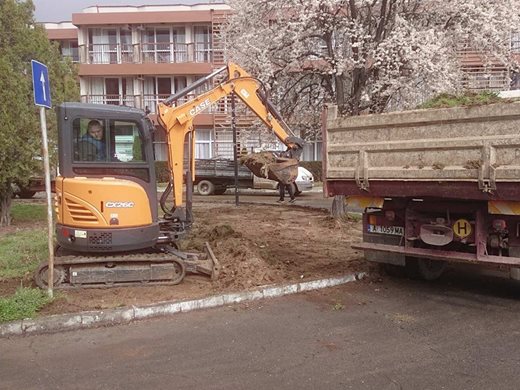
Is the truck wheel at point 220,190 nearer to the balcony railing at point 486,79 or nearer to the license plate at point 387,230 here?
the balcony railing at point 486,79

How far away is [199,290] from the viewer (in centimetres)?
723

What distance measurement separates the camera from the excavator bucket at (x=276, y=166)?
9.22 m

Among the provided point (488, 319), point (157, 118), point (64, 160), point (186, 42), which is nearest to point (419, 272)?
point (488, 319)

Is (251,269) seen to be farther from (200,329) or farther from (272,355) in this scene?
(272,355)

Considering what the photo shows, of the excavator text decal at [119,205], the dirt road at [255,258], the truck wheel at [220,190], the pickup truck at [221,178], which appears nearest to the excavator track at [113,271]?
the dirt road at [255,258]

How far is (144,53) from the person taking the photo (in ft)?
116

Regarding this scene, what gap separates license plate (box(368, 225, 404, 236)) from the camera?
739 cm

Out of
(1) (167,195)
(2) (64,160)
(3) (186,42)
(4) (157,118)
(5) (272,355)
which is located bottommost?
(5) (272,355)

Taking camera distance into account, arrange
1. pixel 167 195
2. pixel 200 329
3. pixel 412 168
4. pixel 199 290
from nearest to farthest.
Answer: pixel 200 329 < pixel 412 168 < pixel 199 290 < pixel 167 195

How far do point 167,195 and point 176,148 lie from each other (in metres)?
0.82

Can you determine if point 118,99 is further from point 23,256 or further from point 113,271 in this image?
point 113,271

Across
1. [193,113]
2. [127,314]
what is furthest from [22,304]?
[193,113]

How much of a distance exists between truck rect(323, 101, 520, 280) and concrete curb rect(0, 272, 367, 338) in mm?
1424

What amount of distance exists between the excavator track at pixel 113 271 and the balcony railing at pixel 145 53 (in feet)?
95.4
